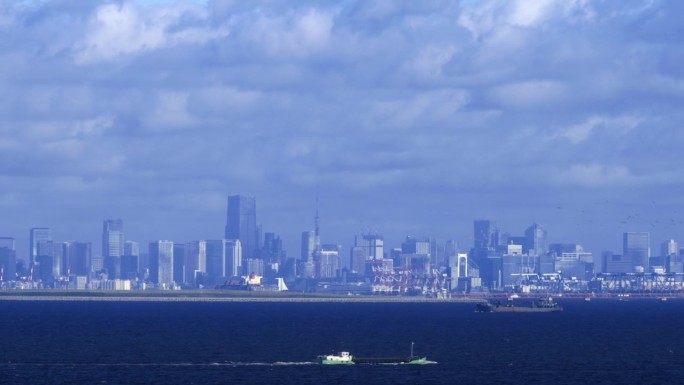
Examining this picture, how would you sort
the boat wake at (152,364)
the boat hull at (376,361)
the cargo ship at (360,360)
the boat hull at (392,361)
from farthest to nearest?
the boat hull at (392,361) → the boat hull at (376,361) → the cargo ship at (360,360) → the boat wake at (152,364)

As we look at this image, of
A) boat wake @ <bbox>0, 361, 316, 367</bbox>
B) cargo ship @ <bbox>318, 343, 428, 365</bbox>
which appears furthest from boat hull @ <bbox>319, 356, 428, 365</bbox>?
boat wake @ <bbox>0, 361, 316, 367</bbox>

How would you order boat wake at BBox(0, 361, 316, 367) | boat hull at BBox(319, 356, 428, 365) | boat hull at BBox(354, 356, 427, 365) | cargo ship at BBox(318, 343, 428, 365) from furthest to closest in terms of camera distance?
boat hull at BBox(354, 356, 427, 365) < boat hull at BBox(319, 356, 428, 365) < cargo ship at BBox(318, 343, 428, 365) < boat wake at BBox(0, 361, 316, 367)

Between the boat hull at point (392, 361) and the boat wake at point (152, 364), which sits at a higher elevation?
the boat hull at point (392, 361)

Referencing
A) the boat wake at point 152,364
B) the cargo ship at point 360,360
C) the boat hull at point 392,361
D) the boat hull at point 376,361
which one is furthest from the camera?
the boat hull at point 392,361

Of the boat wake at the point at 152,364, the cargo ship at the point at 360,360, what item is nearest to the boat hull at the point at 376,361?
the cargo ship at the point at 360,360

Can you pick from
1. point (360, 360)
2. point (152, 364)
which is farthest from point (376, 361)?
point (152, 364)

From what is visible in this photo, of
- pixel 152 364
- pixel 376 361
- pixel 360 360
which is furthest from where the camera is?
pixel 360 360

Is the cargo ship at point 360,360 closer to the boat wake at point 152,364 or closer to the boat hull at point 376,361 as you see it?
the boat hull at point 376,361

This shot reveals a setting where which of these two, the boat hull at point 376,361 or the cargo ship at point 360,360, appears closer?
the cargo ship at point 360,360

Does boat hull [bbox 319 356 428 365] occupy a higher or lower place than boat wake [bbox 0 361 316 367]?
higher

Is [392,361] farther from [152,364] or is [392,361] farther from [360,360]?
[152,364]

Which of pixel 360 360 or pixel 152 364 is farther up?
pixel 360 360

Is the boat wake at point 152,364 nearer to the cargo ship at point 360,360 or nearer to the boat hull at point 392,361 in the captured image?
the cargo ship at point 360,360

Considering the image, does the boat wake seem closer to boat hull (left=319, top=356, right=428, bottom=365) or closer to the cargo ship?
the cargo ship
